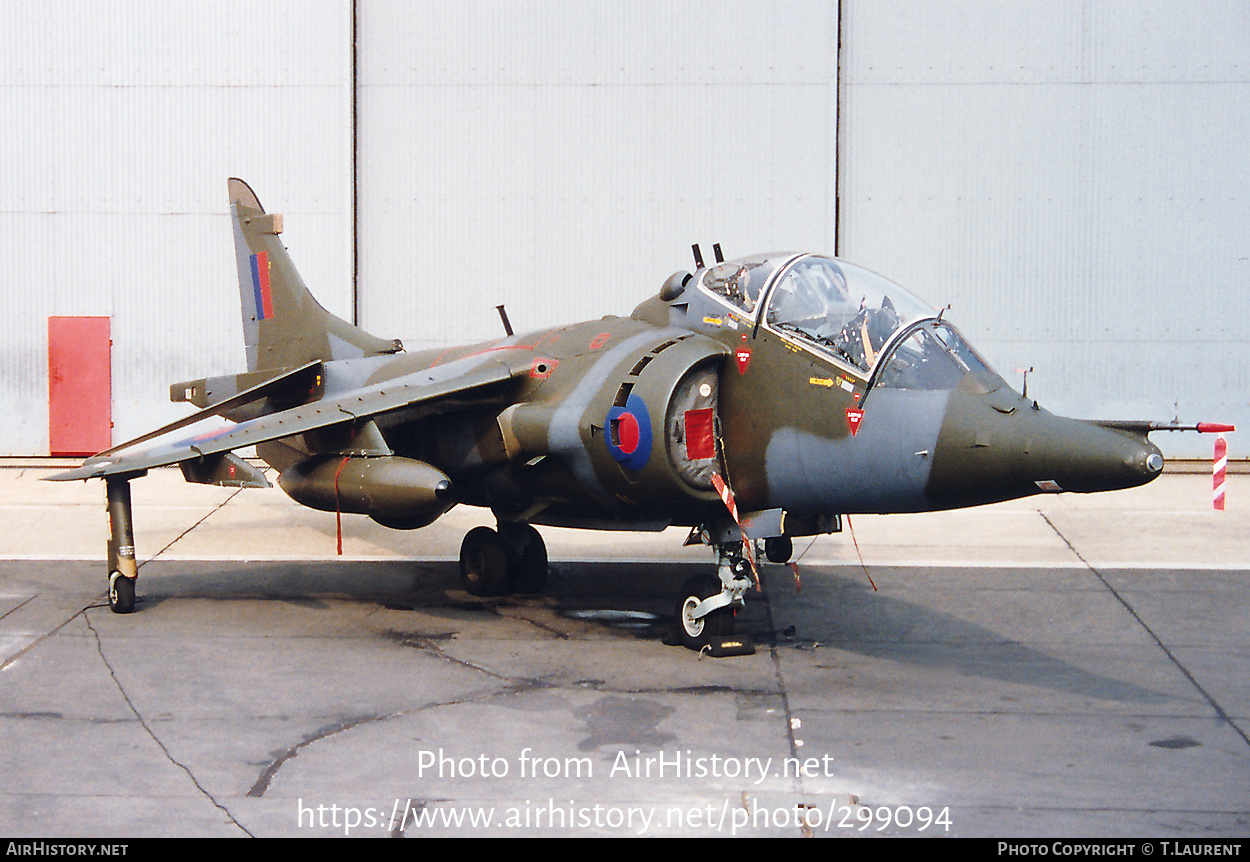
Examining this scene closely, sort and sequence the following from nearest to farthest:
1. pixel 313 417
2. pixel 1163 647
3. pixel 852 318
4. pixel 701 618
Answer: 1. pixel 852 318
2. pixel 701 618
3. pixel 1163 647
4. pixel 313 417

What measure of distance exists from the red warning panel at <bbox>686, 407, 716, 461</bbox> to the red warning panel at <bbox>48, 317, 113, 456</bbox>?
48.0ft

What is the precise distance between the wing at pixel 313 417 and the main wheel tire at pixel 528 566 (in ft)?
6.53

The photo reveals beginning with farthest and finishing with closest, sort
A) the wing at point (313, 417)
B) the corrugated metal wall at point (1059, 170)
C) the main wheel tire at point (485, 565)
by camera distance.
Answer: the corrugated metal wall at point (1059, 170) → the main wheel tire at point (485, 565) → the wing at point (313, 417)

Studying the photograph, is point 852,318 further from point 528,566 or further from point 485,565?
point 485,565

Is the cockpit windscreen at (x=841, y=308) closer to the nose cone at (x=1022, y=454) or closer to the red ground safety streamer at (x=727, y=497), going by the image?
the nose cone at (x=1022, y=454)

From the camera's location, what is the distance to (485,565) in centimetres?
1249

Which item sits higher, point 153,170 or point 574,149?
point 574,149

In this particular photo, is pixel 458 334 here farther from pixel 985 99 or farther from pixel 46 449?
pixel 985 99

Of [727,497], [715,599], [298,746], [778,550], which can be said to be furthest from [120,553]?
[778,550]

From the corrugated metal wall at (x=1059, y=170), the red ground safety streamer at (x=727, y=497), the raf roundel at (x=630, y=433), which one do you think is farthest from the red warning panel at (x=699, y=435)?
the corrugated metal wall at (x=1059, y=170)

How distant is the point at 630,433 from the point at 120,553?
17.4 feet

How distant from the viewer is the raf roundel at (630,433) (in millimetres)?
9695

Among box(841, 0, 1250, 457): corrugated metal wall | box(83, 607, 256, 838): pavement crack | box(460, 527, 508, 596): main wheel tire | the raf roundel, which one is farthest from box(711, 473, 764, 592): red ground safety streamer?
box(841, 0, 1250, 457): corrugated metal wall

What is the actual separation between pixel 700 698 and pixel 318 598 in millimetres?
4993
